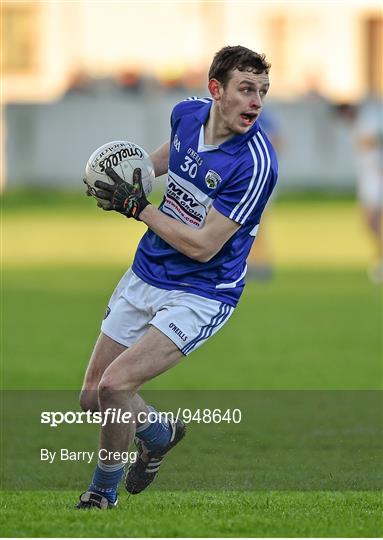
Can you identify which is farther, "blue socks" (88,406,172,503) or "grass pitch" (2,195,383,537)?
"blue socks" (88,406,172,503)

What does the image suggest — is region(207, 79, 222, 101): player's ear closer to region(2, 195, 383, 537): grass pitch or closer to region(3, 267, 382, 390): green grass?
region(2, 195, 383, 537): grass pitch

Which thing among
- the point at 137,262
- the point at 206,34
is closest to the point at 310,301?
the point at 137,262

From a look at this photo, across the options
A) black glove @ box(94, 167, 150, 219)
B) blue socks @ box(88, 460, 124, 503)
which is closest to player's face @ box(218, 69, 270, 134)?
black glove @ box(94, 167, 150, 219)

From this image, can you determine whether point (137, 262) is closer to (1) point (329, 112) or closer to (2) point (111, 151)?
(2) point (111, 151)

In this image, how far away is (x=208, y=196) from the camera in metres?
7.59

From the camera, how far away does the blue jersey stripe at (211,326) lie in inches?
295

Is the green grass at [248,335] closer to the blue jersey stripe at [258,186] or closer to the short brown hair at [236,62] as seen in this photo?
the blue jersey stripe at [258,186]

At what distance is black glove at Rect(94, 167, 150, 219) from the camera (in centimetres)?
744

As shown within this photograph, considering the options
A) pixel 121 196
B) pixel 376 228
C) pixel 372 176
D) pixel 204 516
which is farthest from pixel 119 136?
pixel 204 516

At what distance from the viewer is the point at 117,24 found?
165ft

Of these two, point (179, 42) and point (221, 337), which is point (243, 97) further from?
point (179, 42)

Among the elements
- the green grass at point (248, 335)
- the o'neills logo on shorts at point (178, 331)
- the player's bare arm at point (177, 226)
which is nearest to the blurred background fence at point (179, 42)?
the green grass at point (248, 335)

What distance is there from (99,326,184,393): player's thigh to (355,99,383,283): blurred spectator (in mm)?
13774

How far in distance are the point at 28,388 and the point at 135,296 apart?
14.8 feet
